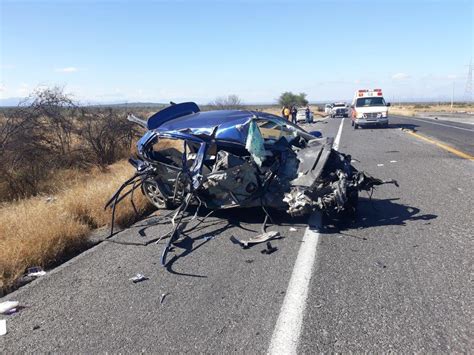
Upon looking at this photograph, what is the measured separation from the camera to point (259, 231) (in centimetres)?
586

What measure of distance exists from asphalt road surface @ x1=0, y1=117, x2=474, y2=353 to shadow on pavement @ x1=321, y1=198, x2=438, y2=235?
0.03 m

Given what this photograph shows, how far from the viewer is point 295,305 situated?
142 inches

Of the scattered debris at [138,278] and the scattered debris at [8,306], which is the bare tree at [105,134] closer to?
the scattered debris at [138,278]

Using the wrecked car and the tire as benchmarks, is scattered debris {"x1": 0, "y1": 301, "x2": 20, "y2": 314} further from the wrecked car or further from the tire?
the tire

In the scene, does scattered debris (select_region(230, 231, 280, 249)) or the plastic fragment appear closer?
the plastic fragment

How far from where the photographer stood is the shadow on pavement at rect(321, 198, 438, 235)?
229 inches

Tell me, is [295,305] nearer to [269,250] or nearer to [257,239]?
[269,250]

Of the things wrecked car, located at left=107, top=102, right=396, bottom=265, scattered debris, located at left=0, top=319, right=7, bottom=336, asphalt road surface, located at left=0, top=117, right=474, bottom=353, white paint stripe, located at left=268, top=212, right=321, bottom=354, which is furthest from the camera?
wrecked car, located at left=107, top=102, right=396, bottom=265

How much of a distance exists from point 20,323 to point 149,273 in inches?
52.5

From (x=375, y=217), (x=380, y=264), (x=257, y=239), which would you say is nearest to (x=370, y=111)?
(x=375, y=217)

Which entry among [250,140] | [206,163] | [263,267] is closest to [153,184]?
[206,163]

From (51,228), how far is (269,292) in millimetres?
3215

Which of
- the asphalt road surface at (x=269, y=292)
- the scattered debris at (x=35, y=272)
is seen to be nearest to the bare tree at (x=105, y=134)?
the asphalt road surface at (x=269, y=292)

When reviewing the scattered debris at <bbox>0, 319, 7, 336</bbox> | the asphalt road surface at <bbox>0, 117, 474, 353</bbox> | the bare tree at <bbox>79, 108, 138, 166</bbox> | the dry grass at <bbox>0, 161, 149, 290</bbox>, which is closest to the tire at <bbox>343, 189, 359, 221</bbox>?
the asphalt road surface at <bbox>0, 117, 474, 353</bbox>
